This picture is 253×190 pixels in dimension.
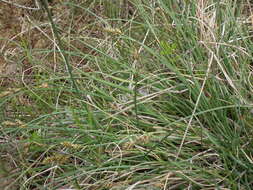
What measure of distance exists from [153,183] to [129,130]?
8.0 inches

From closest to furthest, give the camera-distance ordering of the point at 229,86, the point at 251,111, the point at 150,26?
the point at 251,111, the point at 229,86, the point at 150,26

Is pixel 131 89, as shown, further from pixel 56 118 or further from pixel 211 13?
pixel 211 13

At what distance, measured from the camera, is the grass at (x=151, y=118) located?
4.44 feet

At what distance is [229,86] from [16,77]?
81cm

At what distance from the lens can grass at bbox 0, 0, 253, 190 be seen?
1353 millimetres

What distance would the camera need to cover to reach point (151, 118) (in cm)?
152

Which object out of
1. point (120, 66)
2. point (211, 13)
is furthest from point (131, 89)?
point (211, 13)

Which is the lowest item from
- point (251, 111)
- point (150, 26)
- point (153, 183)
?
point (153, 183)

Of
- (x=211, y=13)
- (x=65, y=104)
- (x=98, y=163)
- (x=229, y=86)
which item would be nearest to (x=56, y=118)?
(x=65, y=104)

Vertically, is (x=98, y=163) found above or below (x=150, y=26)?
below

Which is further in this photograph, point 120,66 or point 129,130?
point 120,66

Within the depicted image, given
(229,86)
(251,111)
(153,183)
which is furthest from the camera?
(229,86)

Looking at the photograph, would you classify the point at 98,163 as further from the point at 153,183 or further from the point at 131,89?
the point at 131,89

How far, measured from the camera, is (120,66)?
67.6 inches
